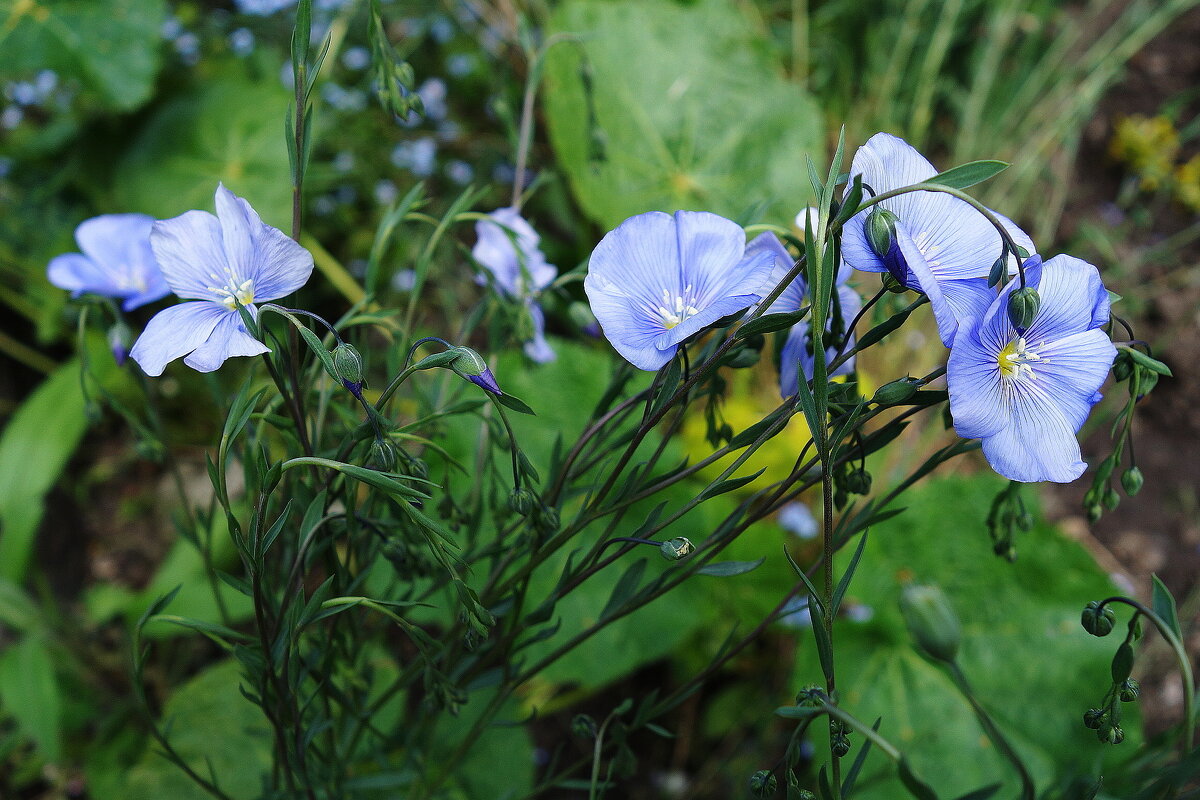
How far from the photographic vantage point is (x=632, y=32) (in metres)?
2.06

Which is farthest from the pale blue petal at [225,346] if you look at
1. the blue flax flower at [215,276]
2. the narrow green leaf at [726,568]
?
the narrow green leaf at [726,568]

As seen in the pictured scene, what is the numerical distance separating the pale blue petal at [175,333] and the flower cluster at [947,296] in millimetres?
262

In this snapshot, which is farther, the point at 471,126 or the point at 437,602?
the point at 471,126

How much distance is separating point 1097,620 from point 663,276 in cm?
40

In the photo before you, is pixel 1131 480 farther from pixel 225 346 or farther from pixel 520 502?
pixel 225 346

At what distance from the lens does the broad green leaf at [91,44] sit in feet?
5.49

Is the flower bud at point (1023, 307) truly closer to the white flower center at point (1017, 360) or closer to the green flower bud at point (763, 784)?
the white flower center at point (1017, 360)

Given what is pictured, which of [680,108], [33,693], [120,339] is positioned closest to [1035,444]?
[120,339]

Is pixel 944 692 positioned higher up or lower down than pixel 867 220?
lower down

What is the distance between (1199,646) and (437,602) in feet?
4.90

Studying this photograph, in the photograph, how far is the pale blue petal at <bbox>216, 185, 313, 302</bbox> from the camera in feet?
1.90

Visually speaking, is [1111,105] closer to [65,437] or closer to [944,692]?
[944,692]

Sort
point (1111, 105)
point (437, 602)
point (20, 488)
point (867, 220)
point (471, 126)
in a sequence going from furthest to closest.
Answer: point (1111, 105) → point (471, 126) → point (20, 488) → point (437, 602) → point (867, 220)

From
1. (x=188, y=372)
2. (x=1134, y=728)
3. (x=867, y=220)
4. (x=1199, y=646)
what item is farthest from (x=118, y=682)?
(x=1199, y=646)
